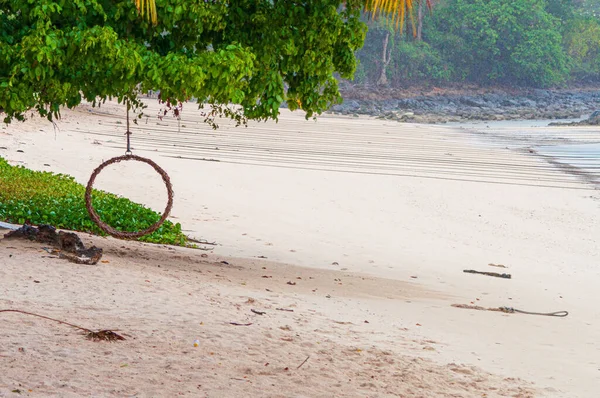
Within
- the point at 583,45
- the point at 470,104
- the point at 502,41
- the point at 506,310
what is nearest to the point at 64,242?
the point at 506,310

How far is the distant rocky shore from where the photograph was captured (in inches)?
2037

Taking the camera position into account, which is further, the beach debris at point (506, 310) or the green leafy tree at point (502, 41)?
the green leafy tree at point (502, 41)

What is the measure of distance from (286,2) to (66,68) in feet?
7.80

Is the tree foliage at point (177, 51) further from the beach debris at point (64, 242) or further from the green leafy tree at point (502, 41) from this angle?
the green leafy tree at point (502, 41)

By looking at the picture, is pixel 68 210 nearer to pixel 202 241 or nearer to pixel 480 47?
A: pixel 202 241

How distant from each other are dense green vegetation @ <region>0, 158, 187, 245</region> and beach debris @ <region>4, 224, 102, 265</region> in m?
1.16

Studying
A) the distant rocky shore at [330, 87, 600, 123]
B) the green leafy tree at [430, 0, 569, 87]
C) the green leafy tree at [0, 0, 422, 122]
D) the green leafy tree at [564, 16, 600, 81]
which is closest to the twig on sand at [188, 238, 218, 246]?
the green leafy tree at [0, 0, 422, 122]

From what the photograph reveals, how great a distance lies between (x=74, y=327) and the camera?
590cm

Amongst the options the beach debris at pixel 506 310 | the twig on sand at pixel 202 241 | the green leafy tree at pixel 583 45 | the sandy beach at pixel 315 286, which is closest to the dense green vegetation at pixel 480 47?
the green leafy tree at pixel 583 45

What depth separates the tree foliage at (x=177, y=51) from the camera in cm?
766

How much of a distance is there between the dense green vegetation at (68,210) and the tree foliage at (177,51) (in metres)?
2.02

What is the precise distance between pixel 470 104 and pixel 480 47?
680 cm

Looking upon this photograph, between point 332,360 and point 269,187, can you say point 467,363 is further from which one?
point 269,187

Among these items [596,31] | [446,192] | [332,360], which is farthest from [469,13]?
[332,360]
